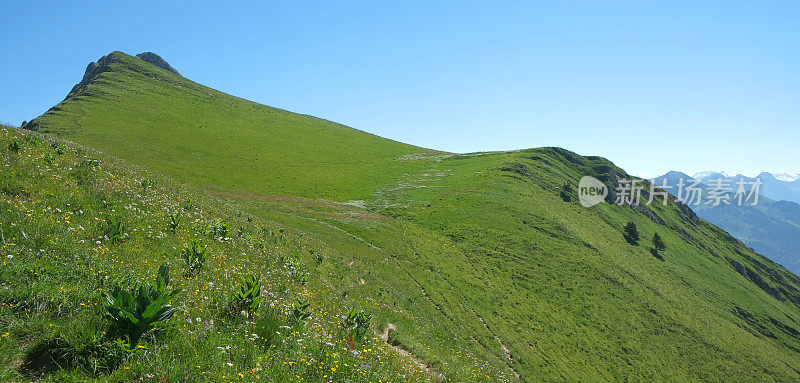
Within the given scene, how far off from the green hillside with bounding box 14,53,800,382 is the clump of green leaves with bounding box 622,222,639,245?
1897 mm

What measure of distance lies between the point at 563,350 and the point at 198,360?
40432 mm

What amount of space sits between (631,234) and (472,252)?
5995 centimetres

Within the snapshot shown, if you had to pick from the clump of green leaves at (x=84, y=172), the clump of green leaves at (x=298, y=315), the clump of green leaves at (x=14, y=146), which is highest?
the clump of green leaves at (x=14, y=146)

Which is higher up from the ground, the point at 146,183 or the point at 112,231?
the point at 146,183

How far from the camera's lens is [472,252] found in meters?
50.5

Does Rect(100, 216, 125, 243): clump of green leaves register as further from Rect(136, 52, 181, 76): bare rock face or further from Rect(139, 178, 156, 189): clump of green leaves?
Rect(136, 52, 181, 76): bare rock face

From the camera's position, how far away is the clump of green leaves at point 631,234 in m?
85.2

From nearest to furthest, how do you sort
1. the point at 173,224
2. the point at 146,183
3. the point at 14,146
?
1. the point at 14,146
2. the point at 173,224
3. the point at 146,183

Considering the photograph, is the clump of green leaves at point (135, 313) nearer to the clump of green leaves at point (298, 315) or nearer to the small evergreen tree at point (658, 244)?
the clump of green leaves at point (298, 315)

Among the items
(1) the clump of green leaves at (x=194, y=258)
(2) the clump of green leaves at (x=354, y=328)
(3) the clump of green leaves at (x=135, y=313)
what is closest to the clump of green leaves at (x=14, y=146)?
(1) the clump of green leaves at (x=194, y=258)

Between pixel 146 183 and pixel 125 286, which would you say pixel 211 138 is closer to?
pixel 146 183

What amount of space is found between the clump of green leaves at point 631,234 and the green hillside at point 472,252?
1897 mm

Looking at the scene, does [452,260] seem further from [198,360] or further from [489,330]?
[198,360]

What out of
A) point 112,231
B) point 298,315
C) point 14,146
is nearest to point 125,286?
point 112,231
